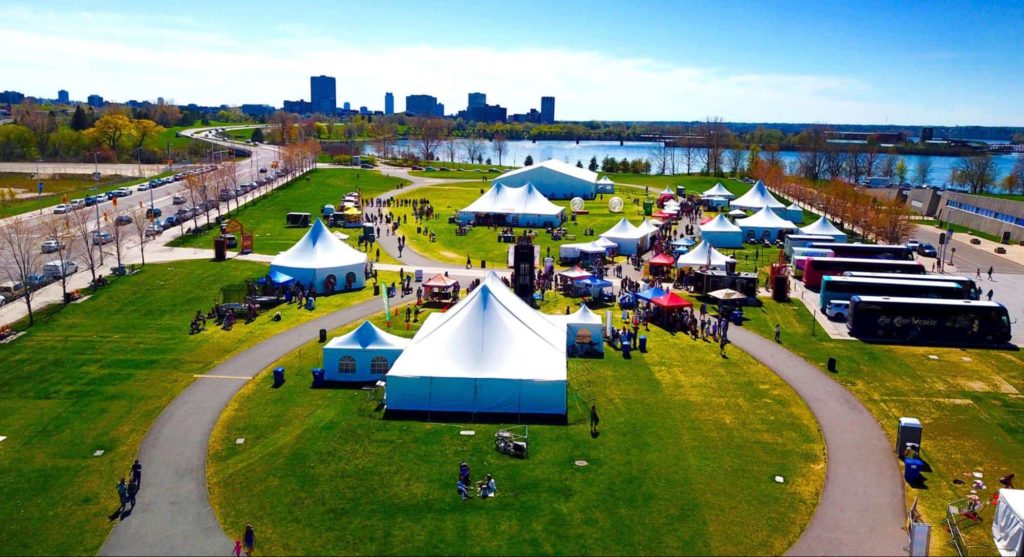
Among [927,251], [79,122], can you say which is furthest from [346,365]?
[79,122]

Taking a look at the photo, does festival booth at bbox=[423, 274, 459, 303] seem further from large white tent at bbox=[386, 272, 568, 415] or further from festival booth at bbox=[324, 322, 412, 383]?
large white tent at bbox=[386, 272, 568, 415]

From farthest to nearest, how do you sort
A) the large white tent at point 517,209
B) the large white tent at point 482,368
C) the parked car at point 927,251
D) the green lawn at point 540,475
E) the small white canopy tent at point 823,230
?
1. the large white tent at point 517,209
2. the small white canopy tent at point 823,230
3. the parked car at point 927,251
4. the large white tent at point 482,368
5. the green lawn at point 540,475

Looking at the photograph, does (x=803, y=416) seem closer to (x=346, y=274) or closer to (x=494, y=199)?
(x=346, y=274)

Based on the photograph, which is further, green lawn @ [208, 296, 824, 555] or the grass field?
the grass field

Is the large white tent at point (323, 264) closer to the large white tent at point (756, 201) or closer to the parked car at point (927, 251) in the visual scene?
the parked car at point (927, 251)

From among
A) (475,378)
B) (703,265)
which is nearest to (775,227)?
(703,265)

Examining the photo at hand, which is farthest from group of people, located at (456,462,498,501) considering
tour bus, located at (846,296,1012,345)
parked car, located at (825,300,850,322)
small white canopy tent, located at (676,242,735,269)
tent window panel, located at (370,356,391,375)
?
small white canopy tent, located at (676,242,735,269)

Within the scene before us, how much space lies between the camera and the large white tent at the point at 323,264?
4044cm

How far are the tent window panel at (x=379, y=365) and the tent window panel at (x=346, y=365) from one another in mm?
741

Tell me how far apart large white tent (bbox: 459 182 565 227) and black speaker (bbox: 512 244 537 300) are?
28.3 metres

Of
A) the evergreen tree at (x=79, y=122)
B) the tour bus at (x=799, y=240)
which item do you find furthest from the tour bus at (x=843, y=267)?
the evergreen tree at (x=79, y=122)

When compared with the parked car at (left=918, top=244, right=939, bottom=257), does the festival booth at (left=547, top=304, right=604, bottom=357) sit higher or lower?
lower

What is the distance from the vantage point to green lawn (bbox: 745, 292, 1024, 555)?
20.4 m

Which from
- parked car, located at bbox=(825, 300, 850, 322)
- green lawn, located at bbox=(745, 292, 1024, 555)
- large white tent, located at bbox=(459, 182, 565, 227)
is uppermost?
large white tent, located at bbox=(459, 182, 565, 227)
